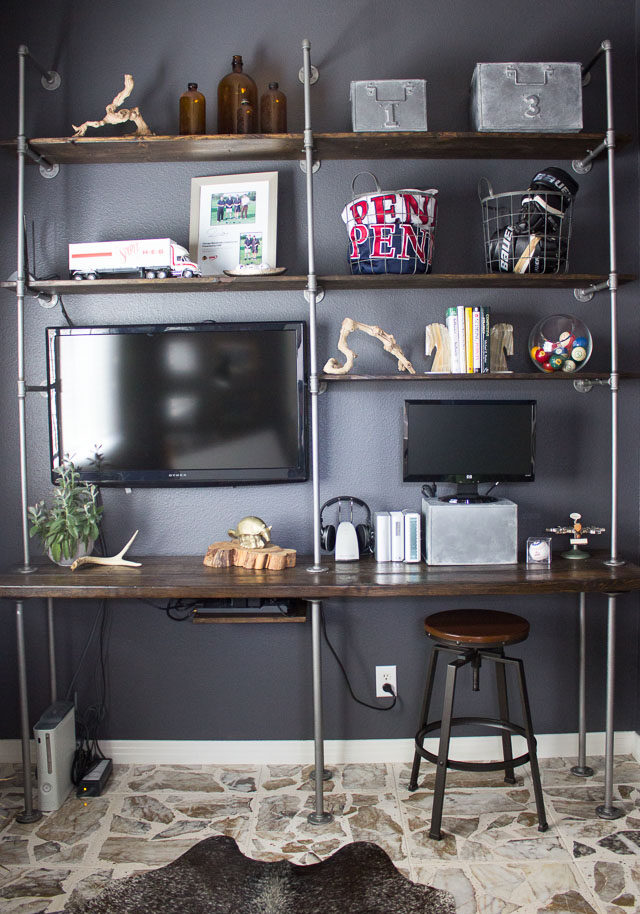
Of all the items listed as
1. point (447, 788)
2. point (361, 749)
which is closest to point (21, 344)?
point (361, 749)

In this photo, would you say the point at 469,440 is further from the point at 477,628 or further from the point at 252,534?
the point at 252,534

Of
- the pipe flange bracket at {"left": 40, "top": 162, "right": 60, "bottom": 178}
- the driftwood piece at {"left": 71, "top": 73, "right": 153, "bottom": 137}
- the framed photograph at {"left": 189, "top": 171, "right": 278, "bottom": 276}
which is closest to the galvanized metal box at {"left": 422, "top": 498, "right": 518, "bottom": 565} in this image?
the framed photograph at {"left": 189, "top": 171, "right": 278, "bottom": 276}

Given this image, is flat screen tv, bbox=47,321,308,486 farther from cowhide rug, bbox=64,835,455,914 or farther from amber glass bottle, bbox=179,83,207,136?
cowhide rug, bbox=64,835,455,914

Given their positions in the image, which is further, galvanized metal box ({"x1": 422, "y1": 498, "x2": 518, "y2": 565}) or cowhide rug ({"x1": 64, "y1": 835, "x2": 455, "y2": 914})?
galvanized metal box ({"x1": 422, "y1": 498, "x2": 518, "y2": 565})

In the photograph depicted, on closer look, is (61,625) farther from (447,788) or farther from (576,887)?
(576,887)

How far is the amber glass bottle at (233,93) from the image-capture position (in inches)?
100

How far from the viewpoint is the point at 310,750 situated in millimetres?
2766

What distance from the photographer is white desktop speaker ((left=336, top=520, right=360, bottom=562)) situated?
2.53 meters

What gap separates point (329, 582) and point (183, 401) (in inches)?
33.7

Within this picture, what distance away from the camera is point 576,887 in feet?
6.62

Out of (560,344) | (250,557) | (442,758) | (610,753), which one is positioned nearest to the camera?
(442,758)

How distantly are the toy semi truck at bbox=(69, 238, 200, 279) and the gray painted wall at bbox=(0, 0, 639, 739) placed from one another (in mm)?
199

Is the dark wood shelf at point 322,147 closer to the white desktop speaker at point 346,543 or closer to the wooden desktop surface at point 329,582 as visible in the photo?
the white desktop speaker at point 346,543

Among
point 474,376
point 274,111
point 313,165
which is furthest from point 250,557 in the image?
point 274,111
